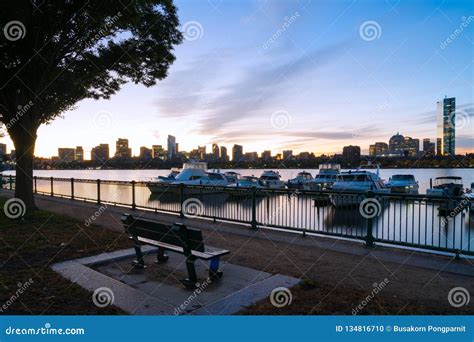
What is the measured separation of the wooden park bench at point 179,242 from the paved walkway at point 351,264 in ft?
4.15

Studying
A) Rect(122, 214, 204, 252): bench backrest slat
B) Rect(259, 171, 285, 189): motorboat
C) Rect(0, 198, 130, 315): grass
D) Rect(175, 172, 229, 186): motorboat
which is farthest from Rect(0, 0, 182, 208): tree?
Rect(259, 171, 285, 189): motorboat

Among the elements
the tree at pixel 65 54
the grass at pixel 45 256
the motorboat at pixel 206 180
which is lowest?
the motorboat at pixel 206 180

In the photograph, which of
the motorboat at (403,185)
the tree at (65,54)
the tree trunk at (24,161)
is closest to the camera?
the tree at (65,54)

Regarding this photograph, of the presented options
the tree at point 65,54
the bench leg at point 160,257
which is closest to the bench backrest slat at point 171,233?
the bench leg at point 160,257

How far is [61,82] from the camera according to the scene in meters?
14.6

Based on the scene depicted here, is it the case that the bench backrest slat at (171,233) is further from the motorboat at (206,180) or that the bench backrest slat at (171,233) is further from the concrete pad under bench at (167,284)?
the motorboat at (206,180)

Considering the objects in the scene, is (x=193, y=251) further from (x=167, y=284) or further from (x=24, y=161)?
(x=24, y=161)

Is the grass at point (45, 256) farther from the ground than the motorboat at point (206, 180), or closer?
farther from the ground

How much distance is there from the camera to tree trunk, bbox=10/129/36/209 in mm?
13969

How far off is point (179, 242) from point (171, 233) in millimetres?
222

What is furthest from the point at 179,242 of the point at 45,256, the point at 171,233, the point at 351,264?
the point at 45,256

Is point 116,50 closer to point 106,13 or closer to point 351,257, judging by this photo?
point 106,13

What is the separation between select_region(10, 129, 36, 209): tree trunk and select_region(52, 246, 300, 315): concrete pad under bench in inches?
349

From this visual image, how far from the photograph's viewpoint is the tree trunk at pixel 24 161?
45.8ft
